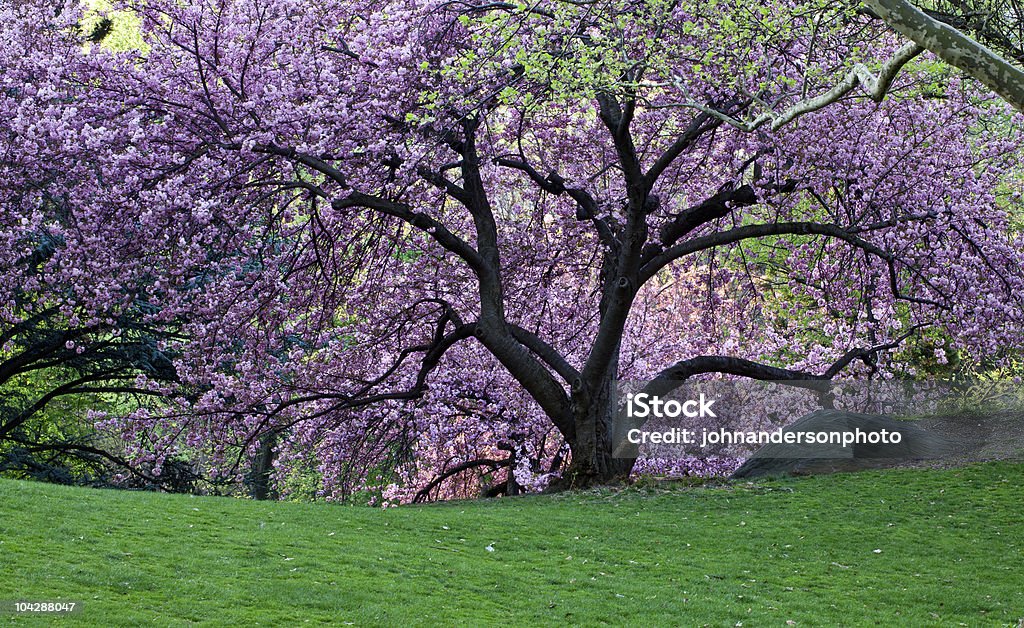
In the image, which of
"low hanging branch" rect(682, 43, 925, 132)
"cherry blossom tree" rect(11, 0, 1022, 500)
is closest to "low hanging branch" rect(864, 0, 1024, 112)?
"low hanging branch" rect(682, 43, 925, 132)

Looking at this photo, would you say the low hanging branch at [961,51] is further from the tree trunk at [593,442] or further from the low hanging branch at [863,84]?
the tree trunk at [593,442]

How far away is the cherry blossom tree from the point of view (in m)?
12.6

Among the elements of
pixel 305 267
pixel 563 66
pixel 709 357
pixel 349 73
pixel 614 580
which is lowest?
pixel 614 580

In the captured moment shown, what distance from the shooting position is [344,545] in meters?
10.6

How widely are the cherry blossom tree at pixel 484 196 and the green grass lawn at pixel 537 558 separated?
8.19 feet

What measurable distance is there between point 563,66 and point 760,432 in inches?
495

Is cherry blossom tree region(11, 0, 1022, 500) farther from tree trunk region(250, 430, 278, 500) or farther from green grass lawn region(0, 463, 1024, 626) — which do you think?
tree trunk region(250, 430, 278, 500)

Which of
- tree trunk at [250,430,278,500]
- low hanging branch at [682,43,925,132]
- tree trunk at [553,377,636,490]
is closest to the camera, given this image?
low hanging branch at [682,43,925,132]

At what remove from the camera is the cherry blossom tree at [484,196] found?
12.6 metres

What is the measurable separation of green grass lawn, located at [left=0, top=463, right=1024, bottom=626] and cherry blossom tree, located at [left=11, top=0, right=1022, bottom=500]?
8.19 ft

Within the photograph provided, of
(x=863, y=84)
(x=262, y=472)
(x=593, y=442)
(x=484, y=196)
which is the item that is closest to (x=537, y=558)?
(x=593, y=442)

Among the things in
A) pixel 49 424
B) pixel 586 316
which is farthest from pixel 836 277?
pixel 49 424

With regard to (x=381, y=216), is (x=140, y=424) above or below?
below

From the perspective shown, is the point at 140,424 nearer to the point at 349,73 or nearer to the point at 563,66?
the point at 349,73
